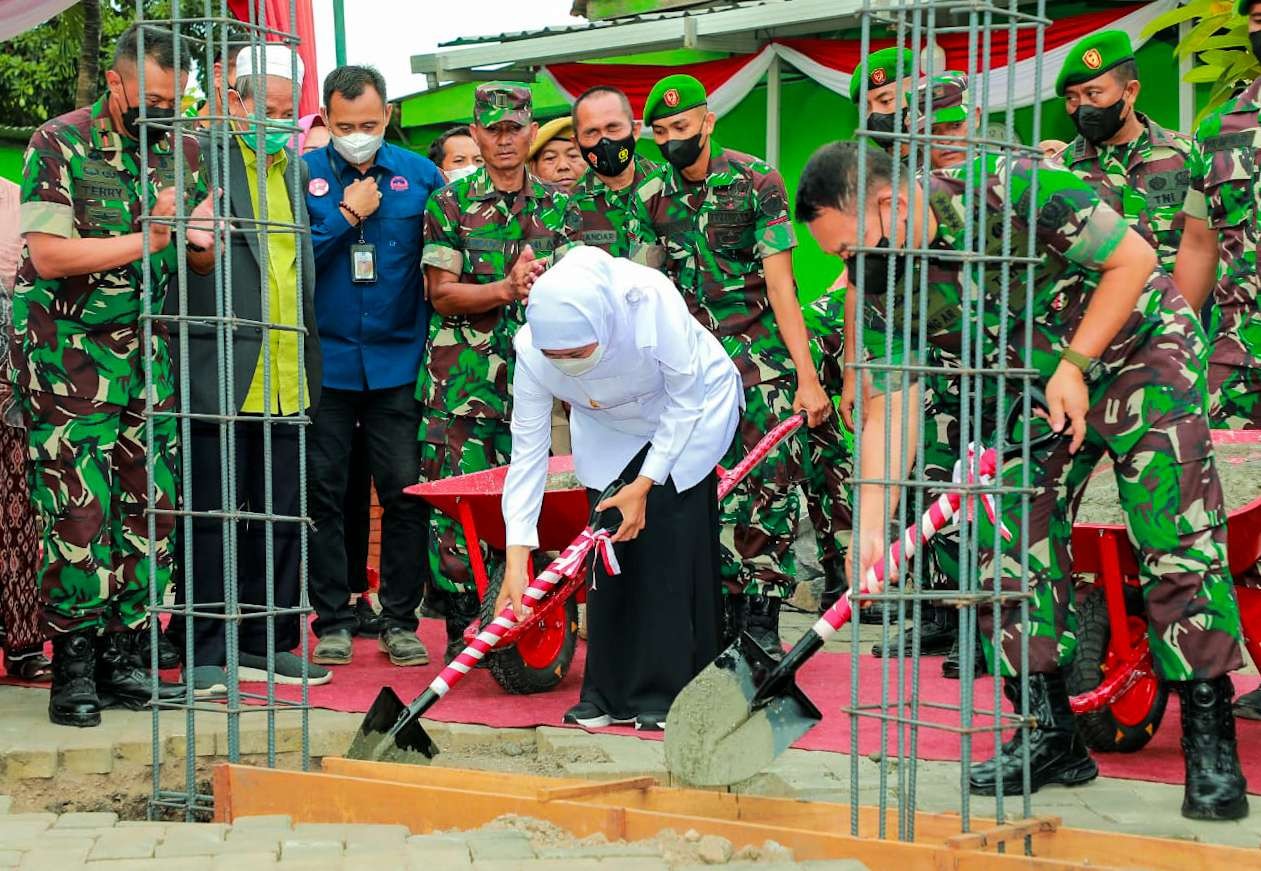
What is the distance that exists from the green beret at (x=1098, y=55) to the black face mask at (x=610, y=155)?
156cm

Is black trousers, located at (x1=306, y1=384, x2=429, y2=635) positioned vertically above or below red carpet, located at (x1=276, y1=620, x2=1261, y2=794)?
above

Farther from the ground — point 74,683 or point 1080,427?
point 1080,427

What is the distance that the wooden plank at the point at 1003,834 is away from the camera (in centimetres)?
353

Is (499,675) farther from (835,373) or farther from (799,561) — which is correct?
(799,561)

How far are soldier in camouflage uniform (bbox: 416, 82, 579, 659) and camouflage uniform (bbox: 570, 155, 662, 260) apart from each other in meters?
0.07

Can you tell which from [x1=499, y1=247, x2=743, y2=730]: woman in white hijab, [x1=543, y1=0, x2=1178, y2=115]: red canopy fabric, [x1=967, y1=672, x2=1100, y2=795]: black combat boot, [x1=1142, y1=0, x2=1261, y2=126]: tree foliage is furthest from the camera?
[x1=543, y1=0, x2=1178, y2=115]: red canopy fabric

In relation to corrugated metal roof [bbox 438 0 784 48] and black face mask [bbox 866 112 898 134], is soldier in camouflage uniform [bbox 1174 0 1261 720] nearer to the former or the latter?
black face mask [bbox 866 112 898 134]

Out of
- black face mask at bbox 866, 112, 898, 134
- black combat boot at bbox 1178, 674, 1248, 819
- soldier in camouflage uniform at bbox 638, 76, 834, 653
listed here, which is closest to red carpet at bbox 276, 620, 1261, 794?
black combat boot at bbox 1178, 674, 1248, 819

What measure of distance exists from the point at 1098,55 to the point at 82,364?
345cm

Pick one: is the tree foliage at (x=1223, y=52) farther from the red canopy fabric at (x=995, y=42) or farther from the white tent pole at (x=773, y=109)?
the white tent pole at (x=773, y=109)

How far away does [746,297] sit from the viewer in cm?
643

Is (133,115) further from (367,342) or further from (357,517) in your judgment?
(357,517)

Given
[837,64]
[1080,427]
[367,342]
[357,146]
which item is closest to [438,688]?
[1080,427]

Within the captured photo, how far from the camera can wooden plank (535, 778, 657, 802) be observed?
4.04 metres
